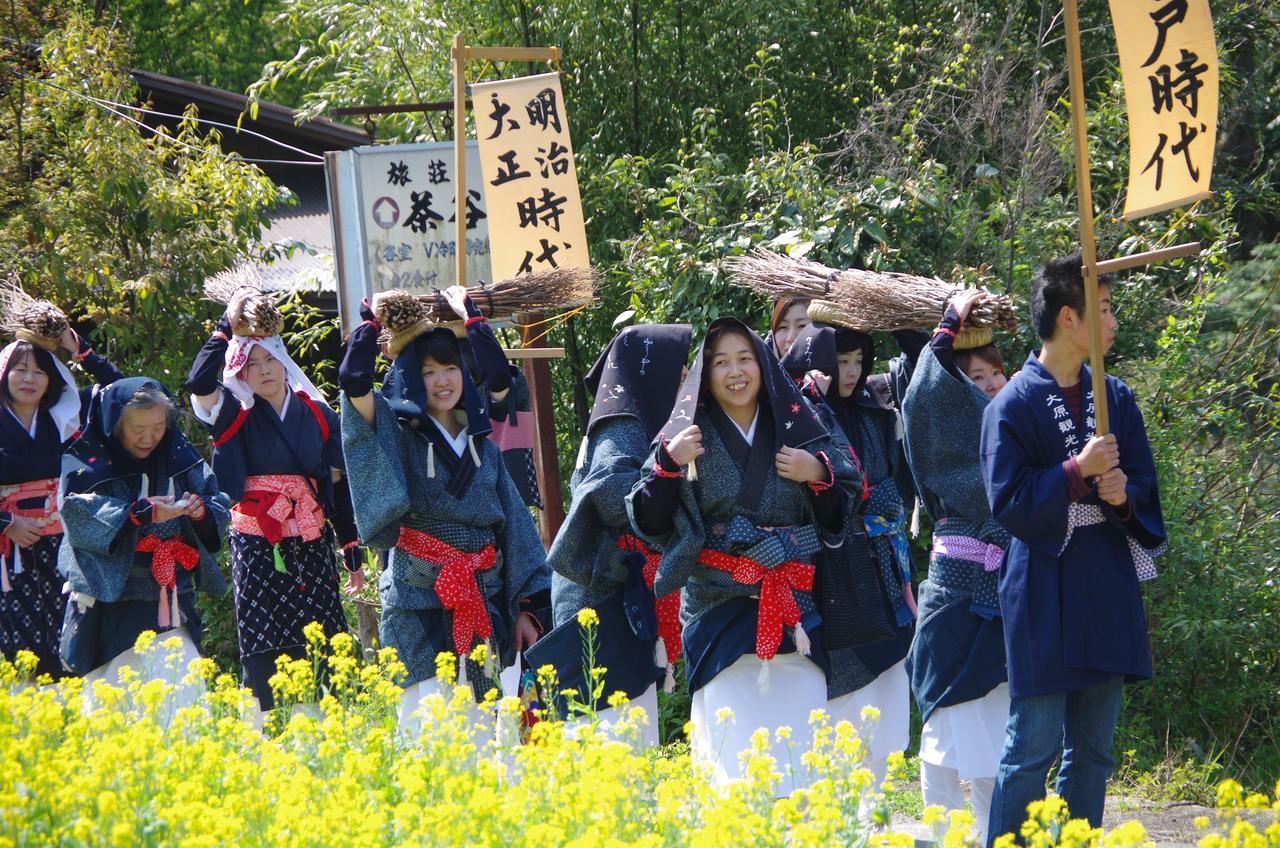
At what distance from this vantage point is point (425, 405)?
19.0 ft

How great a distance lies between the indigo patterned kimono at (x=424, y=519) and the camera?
559 centimetres

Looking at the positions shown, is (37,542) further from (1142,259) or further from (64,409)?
(1142,259)

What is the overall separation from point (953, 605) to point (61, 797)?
3.17 metres

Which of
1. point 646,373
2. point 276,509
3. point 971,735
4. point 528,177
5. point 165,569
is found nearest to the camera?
point 971,735

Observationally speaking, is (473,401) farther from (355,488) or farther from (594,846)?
(594,846)

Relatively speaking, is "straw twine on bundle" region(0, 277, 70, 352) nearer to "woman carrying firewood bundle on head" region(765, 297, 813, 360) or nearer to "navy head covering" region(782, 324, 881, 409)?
"woman carrying firewood bundle on head" region(765, 297, 813, 360)

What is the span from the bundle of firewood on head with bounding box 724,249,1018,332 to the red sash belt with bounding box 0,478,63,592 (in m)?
Answer: 3.85

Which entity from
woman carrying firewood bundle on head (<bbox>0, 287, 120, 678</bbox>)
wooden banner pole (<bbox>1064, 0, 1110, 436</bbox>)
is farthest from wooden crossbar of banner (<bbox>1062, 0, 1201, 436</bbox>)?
woman carrying firewood bundle on head (<bbox>0, 287, 120, 678</bbox>)

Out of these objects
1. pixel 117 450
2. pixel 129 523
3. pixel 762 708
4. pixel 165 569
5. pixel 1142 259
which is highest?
pixel 1142 259

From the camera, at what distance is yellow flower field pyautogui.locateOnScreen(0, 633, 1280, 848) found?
10.8 feet

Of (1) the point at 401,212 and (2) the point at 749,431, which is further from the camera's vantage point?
(1) the point at 401,212

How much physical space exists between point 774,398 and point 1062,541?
1091 mm

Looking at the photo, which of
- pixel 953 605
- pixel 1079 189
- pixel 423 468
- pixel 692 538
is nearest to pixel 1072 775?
pixel 953 605

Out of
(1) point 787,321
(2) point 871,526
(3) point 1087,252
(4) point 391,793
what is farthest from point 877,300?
(4) point 391,793
